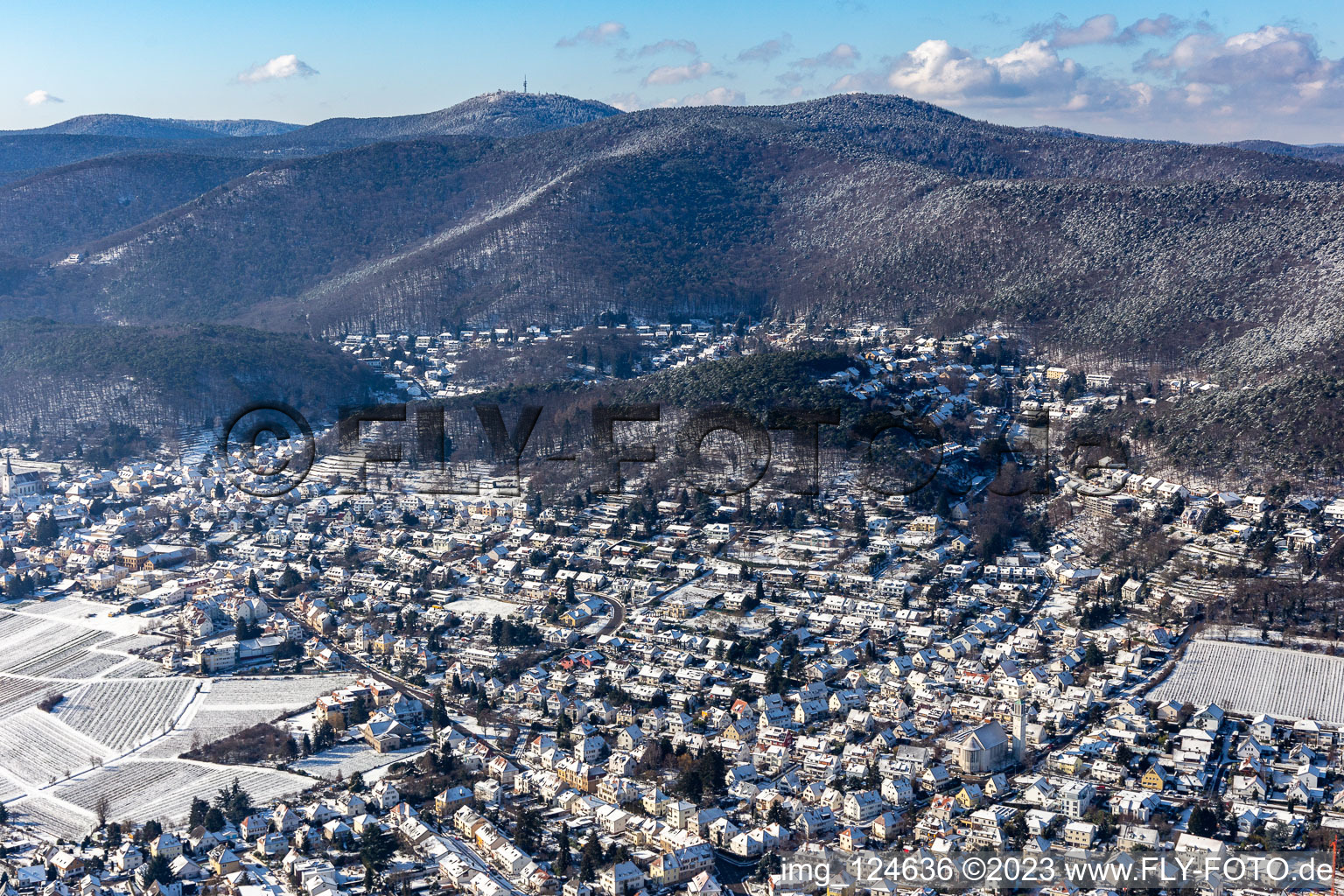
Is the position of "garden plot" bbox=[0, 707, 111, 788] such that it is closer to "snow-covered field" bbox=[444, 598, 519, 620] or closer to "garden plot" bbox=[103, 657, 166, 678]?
"garden plot" bbox=[103, 657, 166, 678]

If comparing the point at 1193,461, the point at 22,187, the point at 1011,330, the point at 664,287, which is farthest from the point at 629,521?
the point at 22,187

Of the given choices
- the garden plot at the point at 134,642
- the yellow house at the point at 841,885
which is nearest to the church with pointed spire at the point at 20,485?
the garden plot at the point at 134,642

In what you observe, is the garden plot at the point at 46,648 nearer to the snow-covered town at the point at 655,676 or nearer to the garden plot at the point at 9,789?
the snow-covered town at the point at 655,676

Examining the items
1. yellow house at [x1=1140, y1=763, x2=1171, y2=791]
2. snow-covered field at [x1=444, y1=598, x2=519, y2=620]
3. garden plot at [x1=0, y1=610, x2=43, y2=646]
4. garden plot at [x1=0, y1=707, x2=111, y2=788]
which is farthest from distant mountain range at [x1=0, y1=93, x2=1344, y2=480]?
garden plot at [x1=0, y1=610, x2=43, y2=646]

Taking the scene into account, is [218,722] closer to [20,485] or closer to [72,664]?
[72,664]

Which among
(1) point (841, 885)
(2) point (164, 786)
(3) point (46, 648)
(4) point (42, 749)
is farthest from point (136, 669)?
(1) point (841, 885)

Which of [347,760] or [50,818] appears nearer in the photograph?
[50,818]
